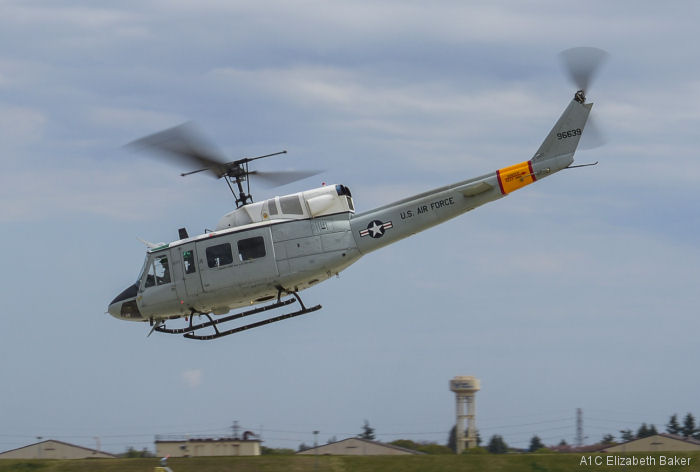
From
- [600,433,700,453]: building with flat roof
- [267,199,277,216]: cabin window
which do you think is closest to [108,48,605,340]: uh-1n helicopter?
[267,199,277,216]: cabin window

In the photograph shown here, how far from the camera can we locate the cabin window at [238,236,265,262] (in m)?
36.2

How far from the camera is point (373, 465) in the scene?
3753 centimetres

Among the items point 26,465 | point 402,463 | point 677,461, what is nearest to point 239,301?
point 402,463

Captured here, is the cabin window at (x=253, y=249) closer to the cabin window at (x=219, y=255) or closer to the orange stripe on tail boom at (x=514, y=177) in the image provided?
the cabin window at (x=219, y=255)

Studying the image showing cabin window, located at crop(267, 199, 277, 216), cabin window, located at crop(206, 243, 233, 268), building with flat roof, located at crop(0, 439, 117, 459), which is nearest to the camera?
cabin window, located at crop(206, 243, 233, 268)

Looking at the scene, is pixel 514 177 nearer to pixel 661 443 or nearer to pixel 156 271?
pixel 156 271

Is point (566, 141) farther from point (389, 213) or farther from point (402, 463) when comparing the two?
point (402, 463)

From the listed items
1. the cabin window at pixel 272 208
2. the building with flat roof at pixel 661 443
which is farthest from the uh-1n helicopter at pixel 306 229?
the building with flat roof at pixel 661 443

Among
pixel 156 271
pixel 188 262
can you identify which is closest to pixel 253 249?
pixel 188 262

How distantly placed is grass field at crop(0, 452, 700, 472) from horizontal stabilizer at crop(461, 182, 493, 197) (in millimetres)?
10331

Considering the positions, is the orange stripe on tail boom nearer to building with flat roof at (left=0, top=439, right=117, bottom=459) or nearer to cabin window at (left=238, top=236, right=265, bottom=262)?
cabin window at (left=238, top=236, right=265, bottom=262)

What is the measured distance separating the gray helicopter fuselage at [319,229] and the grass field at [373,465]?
646cm

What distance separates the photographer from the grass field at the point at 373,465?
3697 centimetres

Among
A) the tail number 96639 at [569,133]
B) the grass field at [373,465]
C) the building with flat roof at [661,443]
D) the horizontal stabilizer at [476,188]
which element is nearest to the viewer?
the horizontal stabilizer at [476,188]
